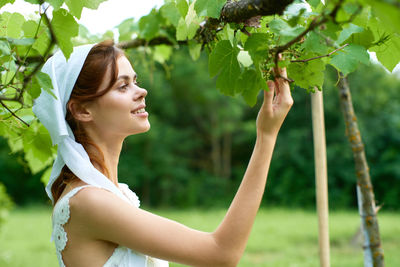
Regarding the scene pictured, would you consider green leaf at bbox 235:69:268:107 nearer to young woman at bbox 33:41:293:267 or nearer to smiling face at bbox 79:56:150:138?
young woman at bbox 33:41:293:267

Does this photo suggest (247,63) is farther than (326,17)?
Yes

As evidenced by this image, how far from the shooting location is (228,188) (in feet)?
63.6

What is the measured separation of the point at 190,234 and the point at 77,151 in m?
0.46

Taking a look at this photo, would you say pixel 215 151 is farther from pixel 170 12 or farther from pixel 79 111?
pixel 170 12

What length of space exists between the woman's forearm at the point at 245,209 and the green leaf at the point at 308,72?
0.17m

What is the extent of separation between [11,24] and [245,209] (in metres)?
0.94

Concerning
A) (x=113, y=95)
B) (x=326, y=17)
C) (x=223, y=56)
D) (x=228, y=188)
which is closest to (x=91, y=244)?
(x=113, y=95)

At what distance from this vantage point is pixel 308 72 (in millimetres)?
1160

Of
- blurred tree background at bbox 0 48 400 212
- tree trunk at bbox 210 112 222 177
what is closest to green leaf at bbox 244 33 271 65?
blurred tree background at bbox 0 48 400 212

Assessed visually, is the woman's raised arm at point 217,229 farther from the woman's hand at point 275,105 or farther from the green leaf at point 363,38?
the green leaf at point 363,38

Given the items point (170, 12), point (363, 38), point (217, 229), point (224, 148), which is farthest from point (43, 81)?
point (224, 148)

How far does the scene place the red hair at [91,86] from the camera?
136 cm

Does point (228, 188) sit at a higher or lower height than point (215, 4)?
lower

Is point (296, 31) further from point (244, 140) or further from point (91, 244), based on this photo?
point (244, 140)
